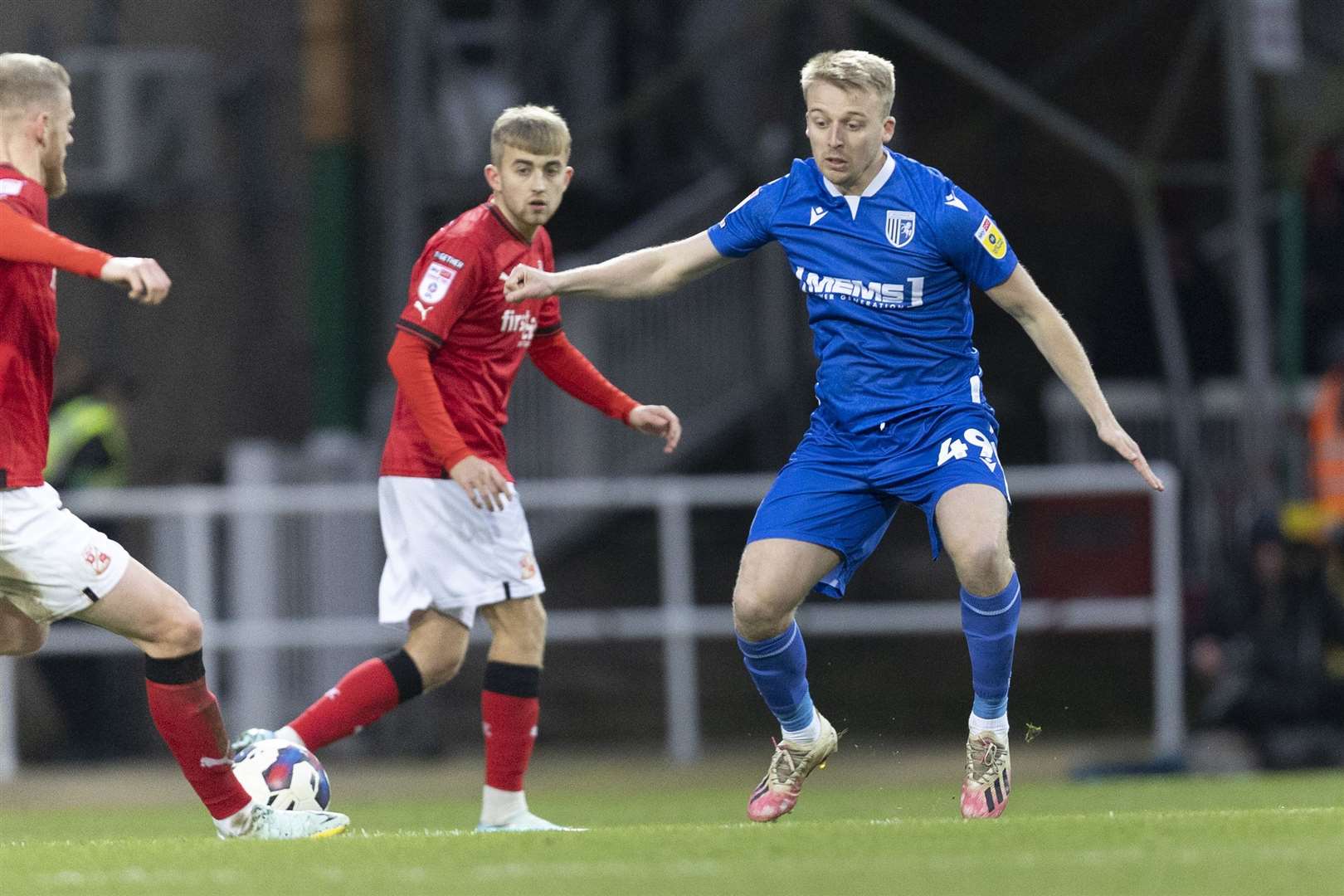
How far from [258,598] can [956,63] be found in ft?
13.4

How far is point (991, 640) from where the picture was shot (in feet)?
23.3

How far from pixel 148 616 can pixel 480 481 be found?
114 cm

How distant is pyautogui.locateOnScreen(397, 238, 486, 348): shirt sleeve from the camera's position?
7484mm

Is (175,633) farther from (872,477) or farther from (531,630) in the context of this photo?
(872,477)

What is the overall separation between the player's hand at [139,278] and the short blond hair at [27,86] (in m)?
0.71

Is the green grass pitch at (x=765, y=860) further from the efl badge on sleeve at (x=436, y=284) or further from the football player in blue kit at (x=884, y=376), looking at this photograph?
the efl badge on sleeve at (x=436, y=284)

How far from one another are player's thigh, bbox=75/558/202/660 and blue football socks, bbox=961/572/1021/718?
2.08 metres

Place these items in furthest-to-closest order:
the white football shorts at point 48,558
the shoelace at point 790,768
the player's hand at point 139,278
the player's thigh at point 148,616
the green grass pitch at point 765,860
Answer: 1. the shoelace at point 790,768
2. the player's thigh at point 148,616
3. the white football shorts at point 48,558
4. the player's hand at point 139,278
5. the green grass pitch at point 765,860

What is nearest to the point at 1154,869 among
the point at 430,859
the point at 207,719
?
the point at 430,859

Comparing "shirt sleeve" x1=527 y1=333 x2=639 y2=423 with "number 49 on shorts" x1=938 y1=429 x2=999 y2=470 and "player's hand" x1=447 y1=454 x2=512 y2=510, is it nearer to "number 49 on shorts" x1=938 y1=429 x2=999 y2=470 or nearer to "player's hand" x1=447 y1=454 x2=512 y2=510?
"player's hand" x1=447 y1=454 x2=512 y2=510

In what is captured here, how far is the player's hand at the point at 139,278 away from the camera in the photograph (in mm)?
5938

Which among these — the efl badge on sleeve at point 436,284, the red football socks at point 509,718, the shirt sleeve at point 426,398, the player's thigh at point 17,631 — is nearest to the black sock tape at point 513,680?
the red football socks at point 509,718

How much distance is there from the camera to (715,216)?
51.3 feet

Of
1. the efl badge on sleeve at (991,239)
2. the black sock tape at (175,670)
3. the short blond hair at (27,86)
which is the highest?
the short blond hair at (27,86)
